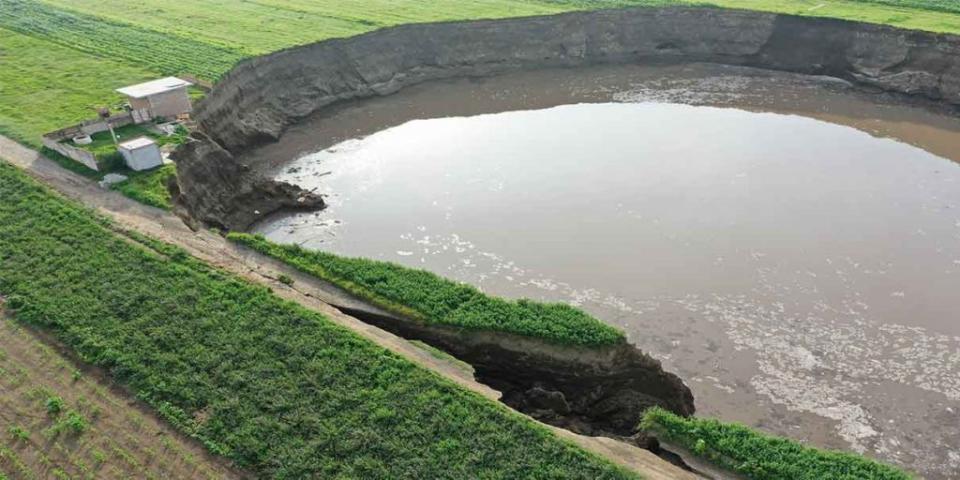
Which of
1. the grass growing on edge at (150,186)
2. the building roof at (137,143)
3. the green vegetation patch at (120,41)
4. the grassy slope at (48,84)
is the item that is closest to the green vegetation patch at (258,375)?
the grass growing on edge at (150,186)

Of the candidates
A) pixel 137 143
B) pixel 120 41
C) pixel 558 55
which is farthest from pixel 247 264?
pixel 558 55

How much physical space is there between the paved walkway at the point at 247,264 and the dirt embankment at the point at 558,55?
7237mm

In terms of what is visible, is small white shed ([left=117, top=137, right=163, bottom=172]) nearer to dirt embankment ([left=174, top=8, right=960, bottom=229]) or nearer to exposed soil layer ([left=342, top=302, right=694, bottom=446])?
dirt embankment ([left=174, top=8, right=960, bottom=229])

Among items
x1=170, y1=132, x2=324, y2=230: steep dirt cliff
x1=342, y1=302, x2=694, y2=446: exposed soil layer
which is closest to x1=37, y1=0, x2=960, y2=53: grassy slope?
x1=170, y1=132, x2=324, y2=230: steep dirt cliff

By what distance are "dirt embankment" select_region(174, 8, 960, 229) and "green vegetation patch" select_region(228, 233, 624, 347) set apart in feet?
43.3

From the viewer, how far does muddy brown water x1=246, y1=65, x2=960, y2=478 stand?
18812 millimetres

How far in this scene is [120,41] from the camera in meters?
39.2

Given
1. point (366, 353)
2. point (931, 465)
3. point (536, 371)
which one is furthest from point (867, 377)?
point (366, 353)

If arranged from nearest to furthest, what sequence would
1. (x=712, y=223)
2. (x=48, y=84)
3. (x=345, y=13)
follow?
(x=712, y=223), (x=48, y=84), (x=345, y=13)

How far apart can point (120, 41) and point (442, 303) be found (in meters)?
31.4

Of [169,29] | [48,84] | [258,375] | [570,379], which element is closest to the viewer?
[258,375]

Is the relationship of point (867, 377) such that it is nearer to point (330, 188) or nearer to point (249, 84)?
point (330, 188)

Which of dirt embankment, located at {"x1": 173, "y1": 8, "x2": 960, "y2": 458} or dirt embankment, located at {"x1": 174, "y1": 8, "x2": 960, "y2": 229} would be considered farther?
dirt embankment, located at {"x1": 174, "y1": 8, "x2": 960, "y2": 229}

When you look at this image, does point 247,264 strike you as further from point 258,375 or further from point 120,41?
point 120,41
